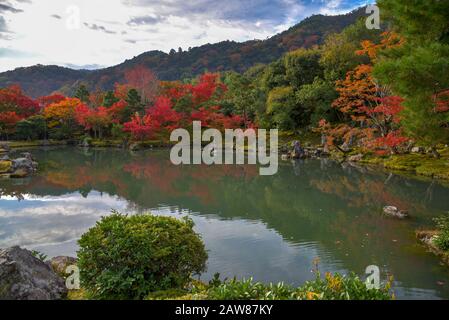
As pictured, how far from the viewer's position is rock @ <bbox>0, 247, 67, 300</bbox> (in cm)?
479

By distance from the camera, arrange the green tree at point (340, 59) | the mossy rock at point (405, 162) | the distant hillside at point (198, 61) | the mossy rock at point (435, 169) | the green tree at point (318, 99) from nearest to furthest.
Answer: the mossy rock at point (435, 169) → the mossy rock at point (405, 162) → the green tree at point (318, 99) → the green tree at point (340, 59) → the distant hillside at point (198, 61)

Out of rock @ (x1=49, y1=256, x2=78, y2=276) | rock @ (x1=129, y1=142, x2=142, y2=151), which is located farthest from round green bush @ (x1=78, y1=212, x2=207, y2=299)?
rock @ (x1=129, y1=142, x2=142, y2=151)

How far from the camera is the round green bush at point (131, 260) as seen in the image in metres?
5.12

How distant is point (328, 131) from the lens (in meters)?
29.9

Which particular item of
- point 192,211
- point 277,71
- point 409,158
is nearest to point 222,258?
point 192,211

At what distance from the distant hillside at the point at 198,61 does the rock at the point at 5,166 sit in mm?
64752

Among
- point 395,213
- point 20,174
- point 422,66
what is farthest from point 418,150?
point 20,174

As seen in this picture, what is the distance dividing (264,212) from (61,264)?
796 cm

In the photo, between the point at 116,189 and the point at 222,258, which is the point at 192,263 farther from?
the point at 116,189

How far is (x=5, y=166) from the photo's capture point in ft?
74.3

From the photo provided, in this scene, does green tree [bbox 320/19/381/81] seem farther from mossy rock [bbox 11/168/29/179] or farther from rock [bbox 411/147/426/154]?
mossy rock [bbox 11/168/29/179]

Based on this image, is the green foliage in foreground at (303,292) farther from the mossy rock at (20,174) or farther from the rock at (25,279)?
the mossy rock at (20,174)

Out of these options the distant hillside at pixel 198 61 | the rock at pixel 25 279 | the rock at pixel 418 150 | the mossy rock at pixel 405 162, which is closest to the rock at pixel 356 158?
the mossy rock at pixel 405 162

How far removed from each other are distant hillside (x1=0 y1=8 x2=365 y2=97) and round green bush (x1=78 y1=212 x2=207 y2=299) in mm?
82647
